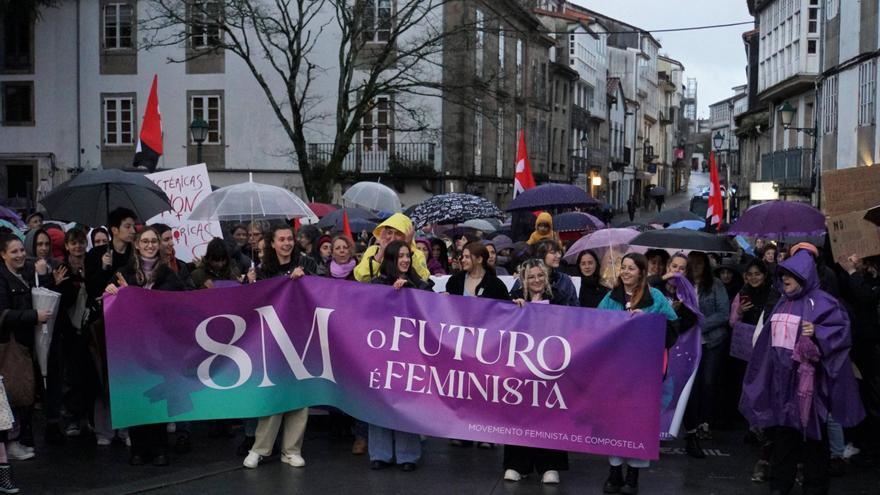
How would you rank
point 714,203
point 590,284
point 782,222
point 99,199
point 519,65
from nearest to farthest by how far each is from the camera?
point 590,284
point 99,199
point 782,222
point 714,203
point 519,65

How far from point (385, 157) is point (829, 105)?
46.7 feet

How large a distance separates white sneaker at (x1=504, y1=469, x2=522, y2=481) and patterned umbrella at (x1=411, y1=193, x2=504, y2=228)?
8.78 metres

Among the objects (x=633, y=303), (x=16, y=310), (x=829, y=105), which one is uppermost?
(x=829, y=105)

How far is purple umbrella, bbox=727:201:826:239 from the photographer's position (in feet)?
→ 43.2

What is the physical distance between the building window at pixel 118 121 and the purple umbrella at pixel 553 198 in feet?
84.3

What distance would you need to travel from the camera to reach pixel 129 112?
40.8 metres

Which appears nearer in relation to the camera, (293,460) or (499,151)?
(293,460)

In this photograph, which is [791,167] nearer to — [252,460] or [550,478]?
[550,478]

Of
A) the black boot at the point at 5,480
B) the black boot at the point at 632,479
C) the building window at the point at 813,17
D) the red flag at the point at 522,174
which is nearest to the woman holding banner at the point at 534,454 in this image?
the black boot at the point at 632,479

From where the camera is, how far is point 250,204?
44.2 feet

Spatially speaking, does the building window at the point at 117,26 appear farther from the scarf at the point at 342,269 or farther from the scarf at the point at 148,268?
the scarf at the point at 148,268

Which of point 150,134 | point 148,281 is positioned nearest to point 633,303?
point 148,281

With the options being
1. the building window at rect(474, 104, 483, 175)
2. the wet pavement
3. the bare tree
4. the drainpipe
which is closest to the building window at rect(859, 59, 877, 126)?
the bare tree

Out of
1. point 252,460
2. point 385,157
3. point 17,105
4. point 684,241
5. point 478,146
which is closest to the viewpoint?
point 252,460
